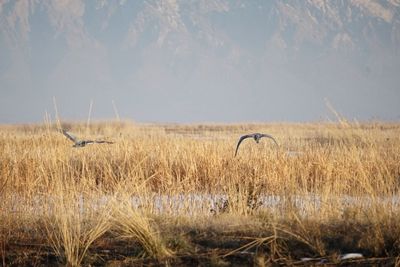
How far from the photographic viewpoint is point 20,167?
1030 cm

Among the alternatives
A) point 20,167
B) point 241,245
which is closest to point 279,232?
point 241,245

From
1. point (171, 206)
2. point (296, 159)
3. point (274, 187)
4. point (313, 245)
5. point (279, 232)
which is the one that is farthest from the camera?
point (296, 159)

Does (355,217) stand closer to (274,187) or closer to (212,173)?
(274,187)

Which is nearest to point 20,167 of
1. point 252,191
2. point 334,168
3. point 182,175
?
point 182,175

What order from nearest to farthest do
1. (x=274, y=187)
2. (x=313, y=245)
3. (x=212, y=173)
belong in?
(x=313, y=245), (x=274, y=187), (x=212, y=173)

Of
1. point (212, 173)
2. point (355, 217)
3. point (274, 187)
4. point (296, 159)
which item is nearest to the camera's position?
point (355, 217)

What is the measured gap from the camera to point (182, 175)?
34.8ft

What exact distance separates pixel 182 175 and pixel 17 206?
12.9ft

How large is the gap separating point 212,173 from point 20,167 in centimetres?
367

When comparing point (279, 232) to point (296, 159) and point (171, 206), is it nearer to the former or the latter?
point (171, 206)

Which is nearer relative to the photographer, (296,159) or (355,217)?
(355,217)

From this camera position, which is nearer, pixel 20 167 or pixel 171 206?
pixel 171 206

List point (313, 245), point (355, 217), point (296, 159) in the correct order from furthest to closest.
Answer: point (296, 159), point (355, 217), point (313, 245)

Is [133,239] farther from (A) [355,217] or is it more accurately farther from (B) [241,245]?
(A) [355,217]
